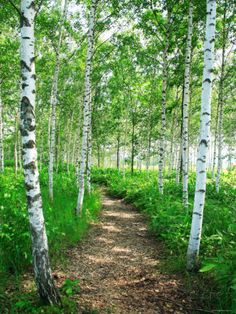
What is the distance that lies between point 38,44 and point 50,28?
14.2 ft

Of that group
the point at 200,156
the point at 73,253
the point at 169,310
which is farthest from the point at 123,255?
the point at 200,156

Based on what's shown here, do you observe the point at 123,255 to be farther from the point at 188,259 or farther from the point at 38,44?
the point at 38,44

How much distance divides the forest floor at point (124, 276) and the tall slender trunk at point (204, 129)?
0.67 m

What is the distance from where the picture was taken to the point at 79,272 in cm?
503

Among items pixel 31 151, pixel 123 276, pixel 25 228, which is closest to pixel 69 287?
pixel 123 276

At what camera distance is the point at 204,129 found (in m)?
4.87

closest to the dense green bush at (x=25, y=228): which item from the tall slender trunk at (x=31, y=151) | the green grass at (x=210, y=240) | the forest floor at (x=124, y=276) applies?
the forest floor at (x=124, y=276)

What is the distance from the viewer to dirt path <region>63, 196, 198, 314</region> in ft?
12.9

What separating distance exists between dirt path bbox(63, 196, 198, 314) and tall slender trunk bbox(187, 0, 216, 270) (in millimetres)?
708

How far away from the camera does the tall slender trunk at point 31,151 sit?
334cm

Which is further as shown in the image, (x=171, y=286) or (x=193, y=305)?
(x=171, y=286)

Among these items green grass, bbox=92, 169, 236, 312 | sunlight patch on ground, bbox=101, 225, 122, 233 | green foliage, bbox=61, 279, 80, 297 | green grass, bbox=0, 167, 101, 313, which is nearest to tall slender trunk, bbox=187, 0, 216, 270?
green grass, bbox=92, 169, 236, 312

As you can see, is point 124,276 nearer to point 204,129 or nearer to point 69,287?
point 69,287

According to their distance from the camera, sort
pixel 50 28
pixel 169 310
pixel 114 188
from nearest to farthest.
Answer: pixel 169 310 < pixel 50 28 < pixel 114 188
